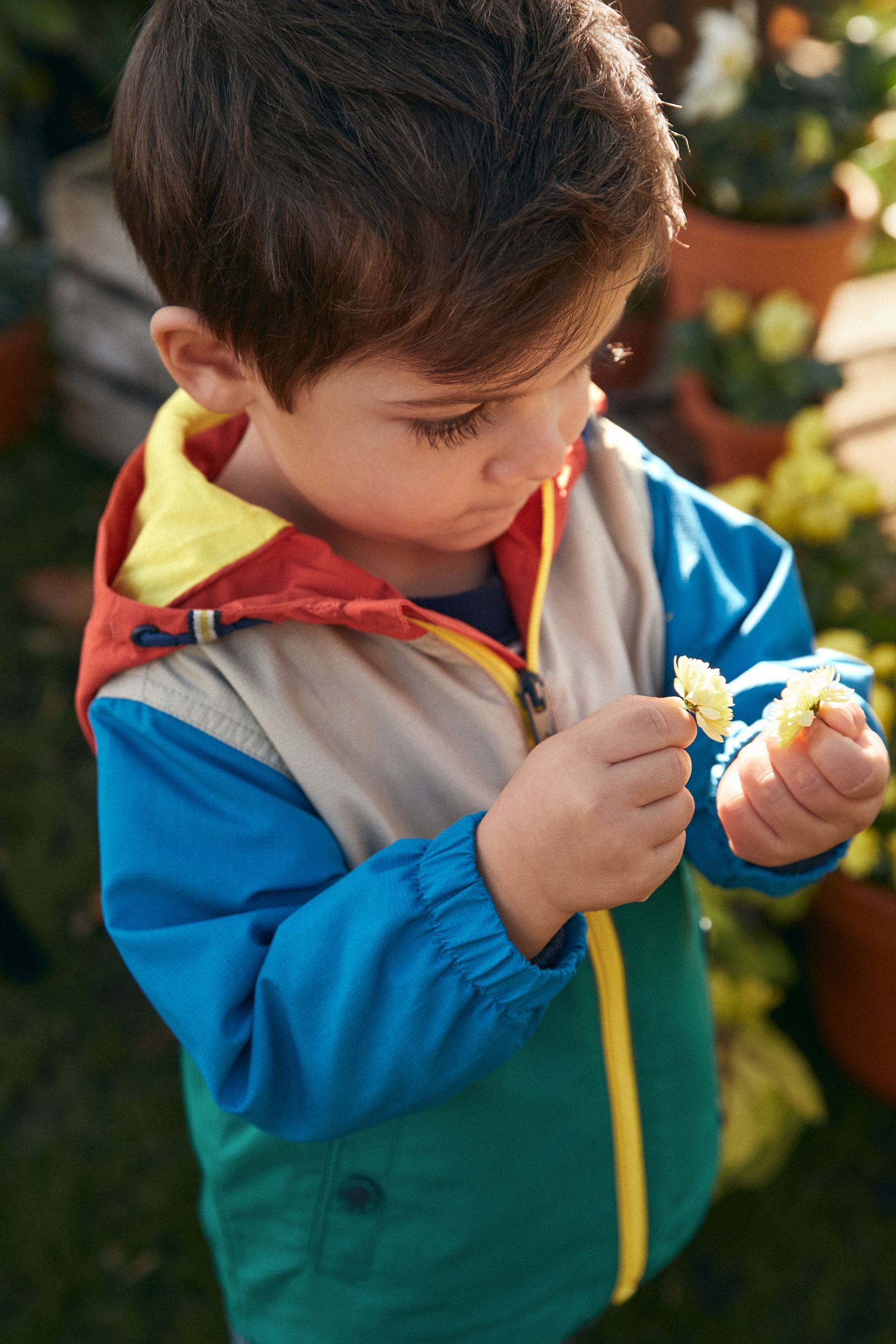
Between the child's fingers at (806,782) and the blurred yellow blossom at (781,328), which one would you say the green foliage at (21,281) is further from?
the child's fingers at (806,782)

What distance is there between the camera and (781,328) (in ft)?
8.68

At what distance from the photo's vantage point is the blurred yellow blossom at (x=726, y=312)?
2.71 metres

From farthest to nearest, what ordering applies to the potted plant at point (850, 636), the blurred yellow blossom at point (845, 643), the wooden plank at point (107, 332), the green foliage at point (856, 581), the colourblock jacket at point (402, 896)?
the wooden plank at point (107, 332)
the green foliage at point (856, 581)
the potted plant at point (850, 636)
the blurred yellow blossom at point (845, 643)
the colourblock jacket at point (402, 896)

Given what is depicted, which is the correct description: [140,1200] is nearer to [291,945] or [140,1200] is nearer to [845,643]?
[291,945]

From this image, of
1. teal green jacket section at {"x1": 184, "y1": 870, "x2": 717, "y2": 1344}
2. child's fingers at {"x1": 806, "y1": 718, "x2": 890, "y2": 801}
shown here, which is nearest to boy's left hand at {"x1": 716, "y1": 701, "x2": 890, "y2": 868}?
child's fingers at {"x1": 806, "y1": 718, "x2": 890, "y2": 801}

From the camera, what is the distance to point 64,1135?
2158mm

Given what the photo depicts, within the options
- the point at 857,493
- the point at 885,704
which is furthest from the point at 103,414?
the point at 885,704

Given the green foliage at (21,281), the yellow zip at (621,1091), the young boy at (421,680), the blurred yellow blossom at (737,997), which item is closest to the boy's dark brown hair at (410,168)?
the young boy at (421,680)

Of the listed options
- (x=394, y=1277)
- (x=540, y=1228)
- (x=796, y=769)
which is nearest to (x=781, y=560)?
(x=796, y=769)

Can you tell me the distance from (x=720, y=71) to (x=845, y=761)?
243 cm

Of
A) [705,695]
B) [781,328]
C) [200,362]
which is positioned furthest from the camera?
[781,328]

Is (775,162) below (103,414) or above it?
above

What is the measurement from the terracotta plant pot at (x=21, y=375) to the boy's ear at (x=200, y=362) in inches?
104

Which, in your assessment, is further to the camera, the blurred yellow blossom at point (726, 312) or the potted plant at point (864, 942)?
the blurred yellow blossom at point (726, 312)
